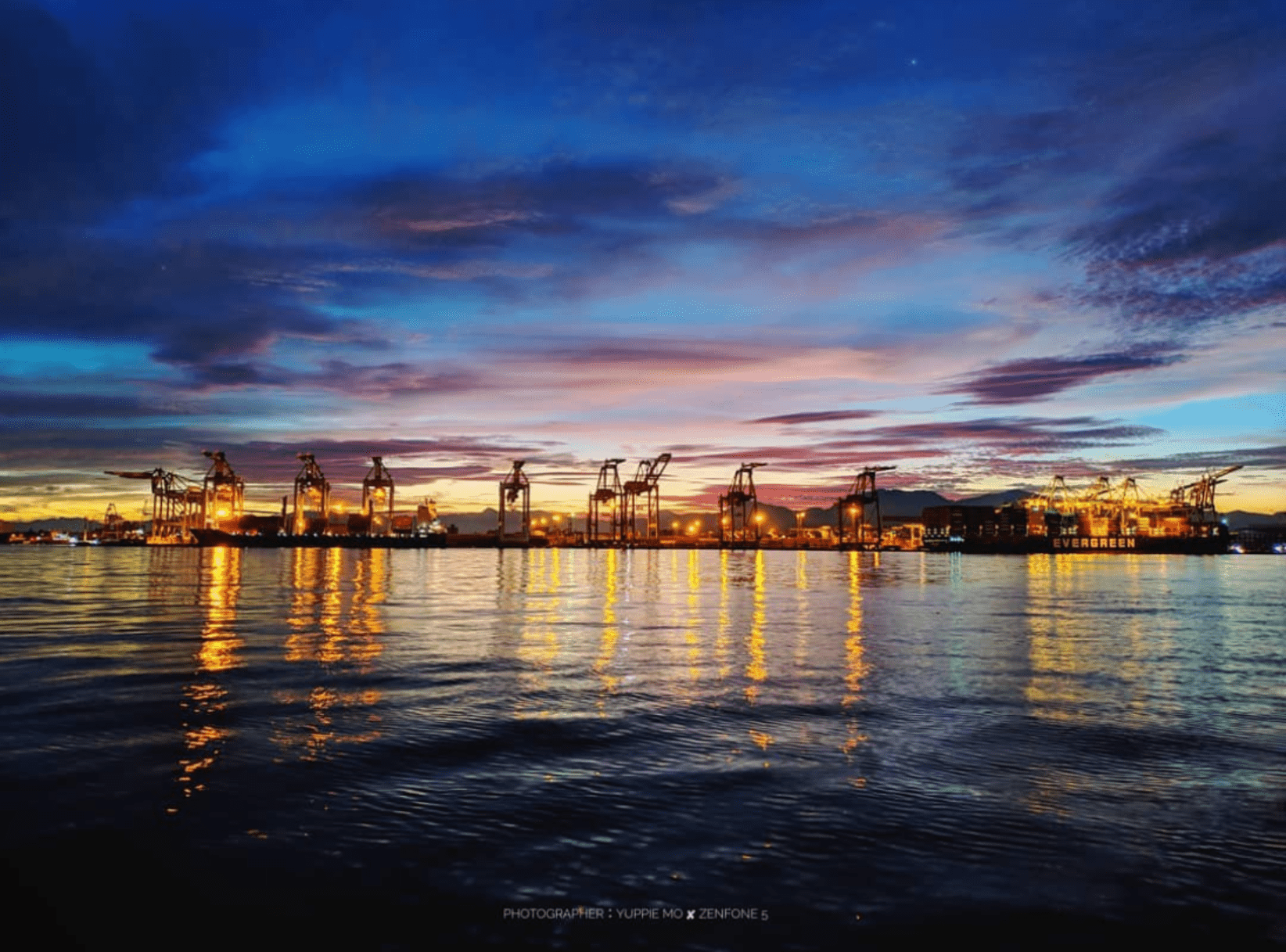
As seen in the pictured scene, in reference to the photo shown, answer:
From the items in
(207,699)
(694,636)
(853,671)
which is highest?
(207,699)

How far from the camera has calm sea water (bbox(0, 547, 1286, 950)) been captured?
6863 mm

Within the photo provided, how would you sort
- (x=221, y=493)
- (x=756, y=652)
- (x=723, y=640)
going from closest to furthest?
(x=756, y=652) < (x=723, y=640) < (x=221, y=493)

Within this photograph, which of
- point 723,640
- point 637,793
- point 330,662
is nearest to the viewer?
point 637,793

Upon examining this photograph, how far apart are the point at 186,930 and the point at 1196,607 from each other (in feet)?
169

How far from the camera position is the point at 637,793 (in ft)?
33.2

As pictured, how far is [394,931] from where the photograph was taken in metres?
6.49

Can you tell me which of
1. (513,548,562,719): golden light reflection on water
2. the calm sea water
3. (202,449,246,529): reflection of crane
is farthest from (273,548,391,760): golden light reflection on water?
(202,449,246,529): reflection of crane

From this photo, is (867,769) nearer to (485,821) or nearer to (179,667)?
(485,821)

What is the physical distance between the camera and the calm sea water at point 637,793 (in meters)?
6.86

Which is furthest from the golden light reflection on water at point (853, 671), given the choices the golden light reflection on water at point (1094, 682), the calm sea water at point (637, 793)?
the golden light reflection on water at point (1094, 682)

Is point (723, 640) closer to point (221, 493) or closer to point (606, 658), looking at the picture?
point (606, 658)

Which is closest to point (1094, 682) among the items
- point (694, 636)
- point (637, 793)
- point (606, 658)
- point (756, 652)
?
point (756, 652)

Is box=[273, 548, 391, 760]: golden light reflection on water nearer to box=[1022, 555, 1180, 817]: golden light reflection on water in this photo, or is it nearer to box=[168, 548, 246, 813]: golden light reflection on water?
box=[168, 548, 246, 813]: golden light reflection on water

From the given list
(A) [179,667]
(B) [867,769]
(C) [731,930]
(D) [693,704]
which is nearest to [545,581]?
(A) [179,667]
